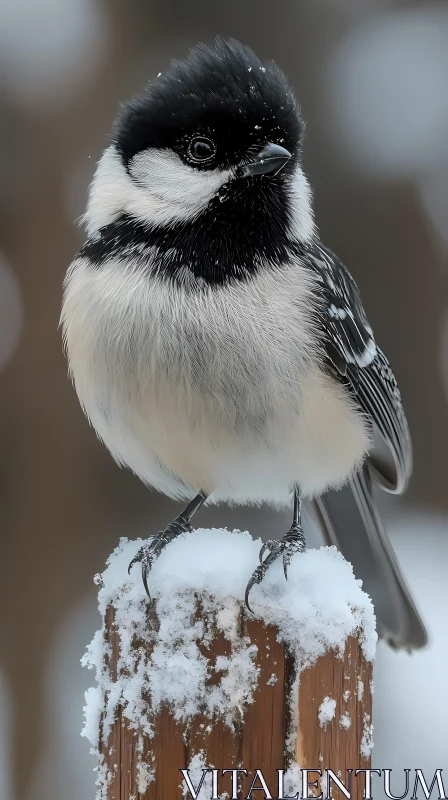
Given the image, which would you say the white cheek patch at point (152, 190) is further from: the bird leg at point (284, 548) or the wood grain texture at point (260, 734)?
the wood grain texture at point (260, 734)

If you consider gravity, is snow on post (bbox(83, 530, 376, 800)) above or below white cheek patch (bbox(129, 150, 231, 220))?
below

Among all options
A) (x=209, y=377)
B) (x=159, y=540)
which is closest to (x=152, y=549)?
(x=159, y=540)

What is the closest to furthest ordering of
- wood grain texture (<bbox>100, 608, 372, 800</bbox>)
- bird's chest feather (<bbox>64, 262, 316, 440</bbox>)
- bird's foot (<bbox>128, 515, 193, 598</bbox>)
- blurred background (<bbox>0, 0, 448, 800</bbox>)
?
1. wood grain texture (<bbox>100, 608, 372, 800</bbox>)
2. bird's foot (<bbox>128, 515, 193, 598</bbox>)
3. bird's chest feather (<bbox>64, 262, 316, 440</bbox>)
4. blurred background (<bbox>0, 0, 448, 800</bbox>)

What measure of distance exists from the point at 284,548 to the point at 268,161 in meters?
1.05

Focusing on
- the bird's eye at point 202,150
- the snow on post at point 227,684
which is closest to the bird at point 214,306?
the bird's eye at point 202,150

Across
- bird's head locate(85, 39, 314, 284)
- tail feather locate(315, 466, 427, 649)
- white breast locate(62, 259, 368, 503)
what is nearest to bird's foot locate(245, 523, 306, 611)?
white breast locate(62, 259, 368, 503)

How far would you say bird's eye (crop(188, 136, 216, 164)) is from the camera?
86.1 inches

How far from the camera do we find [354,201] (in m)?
4.25

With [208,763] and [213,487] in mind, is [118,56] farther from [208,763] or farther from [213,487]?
[208,763]

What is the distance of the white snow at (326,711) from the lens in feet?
4.99

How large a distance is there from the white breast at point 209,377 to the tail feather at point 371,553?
43cm

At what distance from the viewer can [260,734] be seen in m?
1.49

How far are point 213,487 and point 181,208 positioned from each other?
0.84 m

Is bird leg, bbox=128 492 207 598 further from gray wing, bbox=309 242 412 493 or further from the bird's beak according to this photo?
the bird's beak
